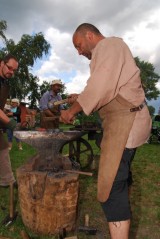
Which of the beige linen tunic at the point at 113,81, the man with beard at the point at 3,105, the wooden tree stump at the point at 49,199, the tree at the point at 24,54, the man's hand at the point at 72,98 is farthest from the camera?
the tree at the point at 24,54

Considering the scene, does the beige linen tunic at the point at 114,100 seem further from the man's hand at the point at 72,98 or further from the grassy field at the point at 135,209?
the grassy field at the point at 135,209

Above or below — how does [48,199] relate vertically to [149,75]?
below

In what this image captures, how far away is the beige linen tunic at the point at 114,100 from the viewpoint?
2105mm

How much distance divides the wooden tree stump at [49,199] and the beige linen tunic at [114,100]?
46.1 inches

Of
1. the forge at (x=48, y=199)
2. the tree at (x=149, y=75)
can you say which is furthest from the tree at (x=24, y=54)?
the forge at (x=48, y=199)

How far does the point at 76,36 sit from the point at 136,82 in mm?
655

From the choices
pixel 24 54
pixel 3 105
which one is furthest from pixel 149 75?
pixel 3 105

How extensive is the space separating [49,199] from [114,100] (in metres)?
1.73

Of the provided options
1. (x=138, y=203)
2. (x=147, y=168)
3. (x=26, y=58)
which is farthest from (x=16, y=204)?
(x=26, y=58)

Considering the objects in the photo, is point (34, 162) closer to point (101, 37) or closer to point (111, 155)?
point (111, 155)

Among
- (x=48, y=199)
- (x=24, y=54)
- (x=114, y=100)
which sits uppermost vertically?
(x=24, y=54)

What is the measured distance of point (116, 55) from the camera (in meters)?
2.13

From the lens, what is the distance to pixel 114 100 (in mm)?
2225

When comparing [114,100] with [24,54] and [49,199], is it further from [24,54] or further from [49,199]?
[24,54]
